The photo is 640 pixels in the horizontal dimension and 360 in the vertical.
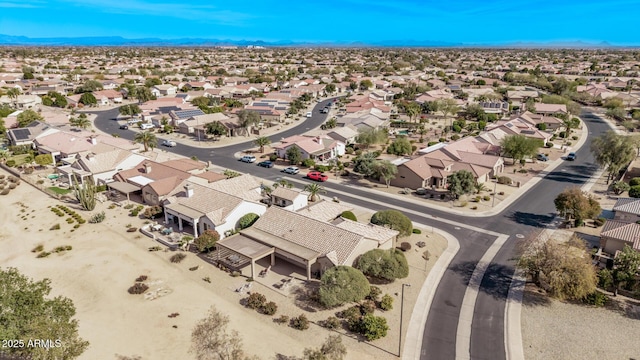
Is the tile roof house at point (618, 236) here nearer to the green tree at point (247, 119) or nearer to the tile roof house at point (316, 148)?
the tile roof house at point (316, 148)

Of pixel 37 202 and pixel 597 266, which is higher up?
pixel 597 266

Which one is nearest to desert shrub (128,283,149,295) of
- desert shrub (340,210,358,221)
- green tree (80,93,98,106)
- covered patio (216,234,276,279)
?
covered patio (216,234,276,279)

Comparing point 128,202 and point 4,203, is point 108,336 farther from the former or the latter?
point 4,203

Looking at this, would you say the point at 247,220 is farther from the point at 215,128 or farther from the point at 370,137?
the point at 215,128

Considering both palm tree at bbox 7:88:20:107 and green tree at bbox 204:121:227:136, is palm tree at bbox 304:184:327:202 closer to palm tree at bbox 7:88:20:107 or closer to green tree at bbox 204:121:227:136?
green tree at bbox 204:121:227:136

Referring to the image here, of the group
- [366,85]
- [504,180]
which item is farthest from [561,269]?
[366,85]

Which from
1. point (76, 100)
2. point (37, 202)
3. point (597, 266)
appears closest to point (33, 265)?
point (37, 202)
